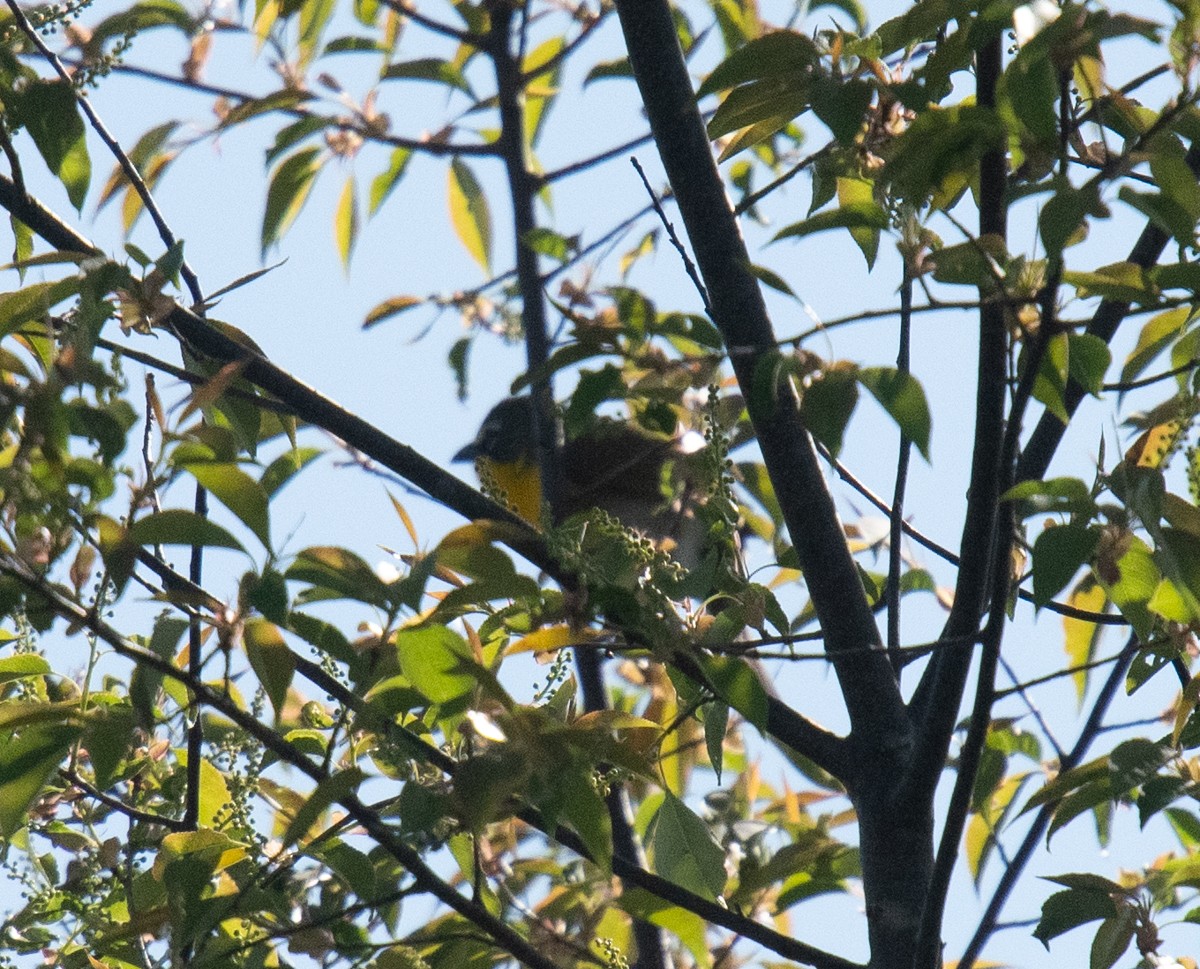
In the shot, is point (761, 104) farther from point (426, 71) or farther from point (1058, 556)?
point (426, 71)

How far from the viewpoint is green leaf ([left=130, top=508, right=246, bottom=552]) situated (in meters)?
1.07

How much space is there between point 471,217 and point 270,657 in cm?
145

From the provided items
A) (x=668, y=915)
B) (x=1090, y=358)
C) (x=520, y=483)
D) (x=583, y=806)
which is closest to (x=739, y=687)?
(x=583, y=806)

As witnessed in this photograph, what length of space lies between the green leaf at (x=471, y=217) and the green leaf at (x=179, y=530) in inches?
56.5

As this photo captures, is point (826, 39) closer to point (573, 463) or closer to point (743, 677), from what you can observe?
point (743, 677)

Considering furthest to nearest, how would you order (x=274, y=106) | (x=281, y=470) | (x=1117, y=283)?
1. (x=274, y=106)
2. (x=281, y=470)
3. (x=1117, y=283)

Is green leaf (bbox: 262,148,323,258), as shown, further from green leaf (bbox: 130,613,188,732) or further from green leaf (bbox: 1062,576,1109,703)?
green leaf (bbox: 1062,576,1109,703)

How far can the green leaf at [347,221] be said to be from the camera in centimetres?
240

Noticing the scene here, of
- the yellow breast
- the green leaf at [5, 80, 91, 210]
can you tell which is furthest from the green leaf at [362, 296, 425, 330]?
the yellow breast

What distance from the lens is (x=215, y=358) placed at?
4.82ft

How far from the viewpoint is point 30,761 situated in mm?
1176

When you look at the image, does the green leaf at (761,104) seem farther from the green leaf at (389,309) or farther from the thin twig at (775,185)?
the green leaf at (389,309)

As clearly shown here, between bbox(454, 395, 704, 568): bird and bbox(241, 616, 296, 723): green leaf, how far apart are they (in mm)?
251

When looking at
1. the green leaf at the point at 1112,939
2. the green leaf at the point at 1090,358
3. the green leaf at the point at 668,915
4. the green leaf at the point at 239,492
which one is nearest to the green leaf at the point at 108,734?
the green leaf at the point at 239,492
